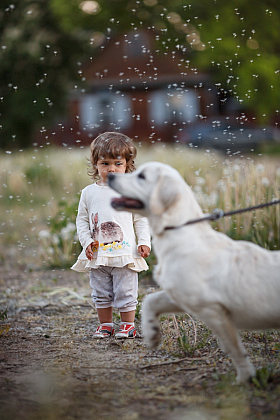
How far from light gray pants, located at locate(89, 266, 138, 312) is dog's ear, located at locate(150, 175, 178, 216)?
132 centimetres

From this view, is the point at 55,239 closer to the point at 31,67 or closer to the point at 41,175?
the point at 41,175

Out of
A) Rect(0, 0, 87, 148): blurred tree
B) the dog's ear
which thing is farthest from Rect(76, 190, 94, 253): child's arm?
Rect(0, 0, 87, 148): blurred tree

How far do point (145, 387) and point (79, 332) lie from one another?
4.77ft

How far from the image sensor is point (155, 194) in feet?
9.35

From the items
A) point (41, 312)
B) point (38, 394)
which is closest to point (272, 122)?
point (41, 312)

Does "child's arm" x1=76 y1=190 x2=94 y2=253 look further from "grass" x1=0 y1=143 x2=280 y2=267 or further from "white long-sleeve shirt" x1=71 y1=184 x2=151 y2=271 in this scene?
"grass" x1=0 y1=143 x2=280 y2=267

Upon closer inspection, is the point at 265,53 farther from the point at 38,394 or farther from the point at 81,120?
the point at 38,394

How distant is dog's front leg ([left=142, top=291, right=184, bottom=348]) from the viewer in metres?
3.06

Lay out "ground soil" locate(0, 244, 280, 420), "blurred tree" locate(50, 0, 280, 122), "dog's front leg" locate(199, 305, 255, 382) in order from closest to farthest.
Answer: "ground soil" locate(0, 244, 280, 420)
"dog's front leg" locate(199, 305, 255, 382)
"blurred tree" locate(50, 0, 280, 122)

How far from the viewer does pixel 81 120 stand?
102 ft

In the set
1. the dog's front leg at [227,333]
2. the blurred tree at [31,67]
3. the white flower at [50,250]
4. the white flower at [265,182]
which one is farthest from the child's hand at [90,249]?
the blurred tree at [31,67]

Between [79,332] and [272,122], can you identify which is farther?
[272,122]

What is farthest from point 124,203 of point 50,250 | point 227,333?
point 50,250

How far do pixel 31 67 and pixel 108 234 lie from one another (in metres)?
24.0
